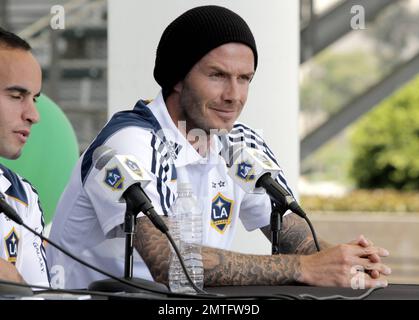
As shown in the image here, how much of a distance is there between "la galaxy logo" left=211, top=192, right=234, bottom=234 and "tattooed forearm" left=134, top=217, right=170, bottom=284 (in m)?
0.37

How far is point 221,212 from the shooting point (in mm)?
2795

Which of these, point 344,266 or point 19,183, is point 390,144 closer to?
point 344,266

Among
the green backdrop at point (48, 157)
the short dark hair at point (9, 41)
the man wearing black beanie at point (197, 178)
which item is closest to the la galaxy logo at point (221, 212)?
the man wearing black beanie at point (197, 178)

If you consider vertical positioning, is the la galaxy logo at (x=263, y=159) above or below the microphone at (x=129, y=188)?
above

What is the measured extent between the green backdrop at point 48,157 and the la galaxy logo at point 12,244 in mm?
889

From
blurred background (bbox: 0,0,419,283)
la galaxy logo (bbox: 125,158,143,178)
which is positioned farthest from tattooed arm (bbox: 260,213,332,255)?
la galaxy logo (bbox: 125,158,143,178)

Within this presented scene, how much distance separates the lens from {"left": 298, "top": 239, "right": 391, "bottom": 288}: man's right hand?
251 centimetres

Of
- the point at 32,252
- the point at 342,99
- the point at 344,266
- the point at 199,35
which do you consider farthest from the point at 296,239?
the point at 342,99

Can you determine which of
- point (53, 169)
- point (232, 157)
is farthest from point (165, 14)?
point (232, 157)

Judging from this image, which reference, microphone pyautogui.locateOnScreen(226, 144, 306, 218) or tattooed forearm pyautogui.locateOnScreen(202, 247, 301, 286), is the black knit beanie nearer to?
microphone pyautogui.locateOnScreen(226, 144, 306, 218)

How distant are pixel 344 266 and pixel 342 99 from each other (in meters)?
12.8

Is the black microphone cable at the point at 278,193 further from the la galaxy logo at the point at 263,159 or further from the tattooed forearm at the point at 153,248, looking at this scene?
the tattooed forearm at the point at 153,248

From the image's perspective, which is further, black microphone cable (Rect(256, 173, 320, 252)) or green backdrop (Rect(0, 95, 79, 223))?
green backdrop (Rect(0, 95, 79, 223))

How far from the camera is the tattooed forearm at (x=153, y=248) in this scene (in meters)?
2.40
